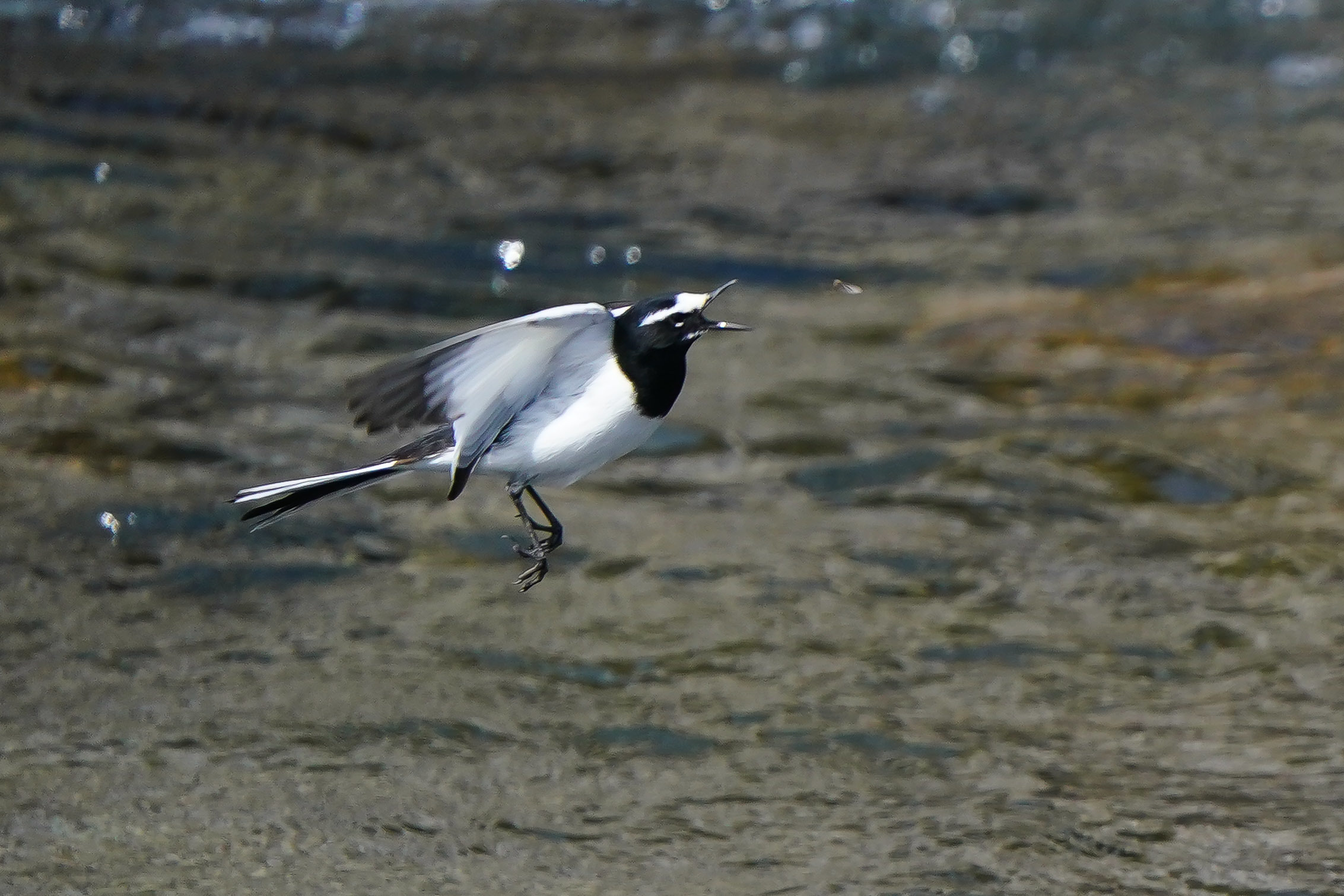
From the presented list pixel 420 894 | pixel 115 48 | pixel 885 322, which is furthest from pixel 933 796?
pixel 115 48

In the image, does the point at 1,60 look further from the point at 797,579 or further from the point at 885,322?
the point at 797,579

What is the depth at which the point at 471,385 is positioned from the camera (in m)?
4.11

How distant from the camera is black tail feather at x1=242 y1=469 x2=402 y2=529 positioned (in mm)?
4195

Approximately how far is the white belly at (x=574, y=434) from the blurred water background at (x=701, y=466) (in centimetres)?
128

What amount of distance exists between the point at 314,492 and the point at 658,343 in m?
0.94

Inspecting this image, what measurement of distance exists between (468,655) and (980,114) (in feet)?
25.2

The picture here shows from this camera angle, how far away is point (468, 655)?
6312 millimetres

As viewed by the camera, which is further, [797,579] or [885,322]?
[885,322]

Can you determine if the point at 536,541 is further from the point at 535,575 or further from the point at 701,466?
the point at 701,466

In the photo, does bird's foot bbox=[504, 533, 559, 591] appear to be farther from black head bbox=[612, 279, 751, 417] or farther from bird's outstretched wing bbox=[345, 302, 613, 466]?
black head bbox=[612, 279, 751, 417]

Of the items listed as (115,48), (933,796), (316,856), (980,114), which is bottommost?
(933,796)

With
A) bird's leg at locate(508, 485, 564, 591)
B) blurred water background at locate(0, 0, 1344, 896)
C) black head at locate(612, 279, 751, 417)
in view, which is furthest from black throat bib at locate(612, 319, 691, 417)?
blurred water background at locate(0, 0, 1344, 896)

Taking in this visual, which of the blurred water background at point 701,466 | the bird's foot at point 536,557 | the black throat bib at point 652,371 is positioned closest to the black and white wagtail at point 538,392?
the black throat bib at point 652,371

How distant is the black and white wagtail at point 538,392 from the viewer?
3.96 m
